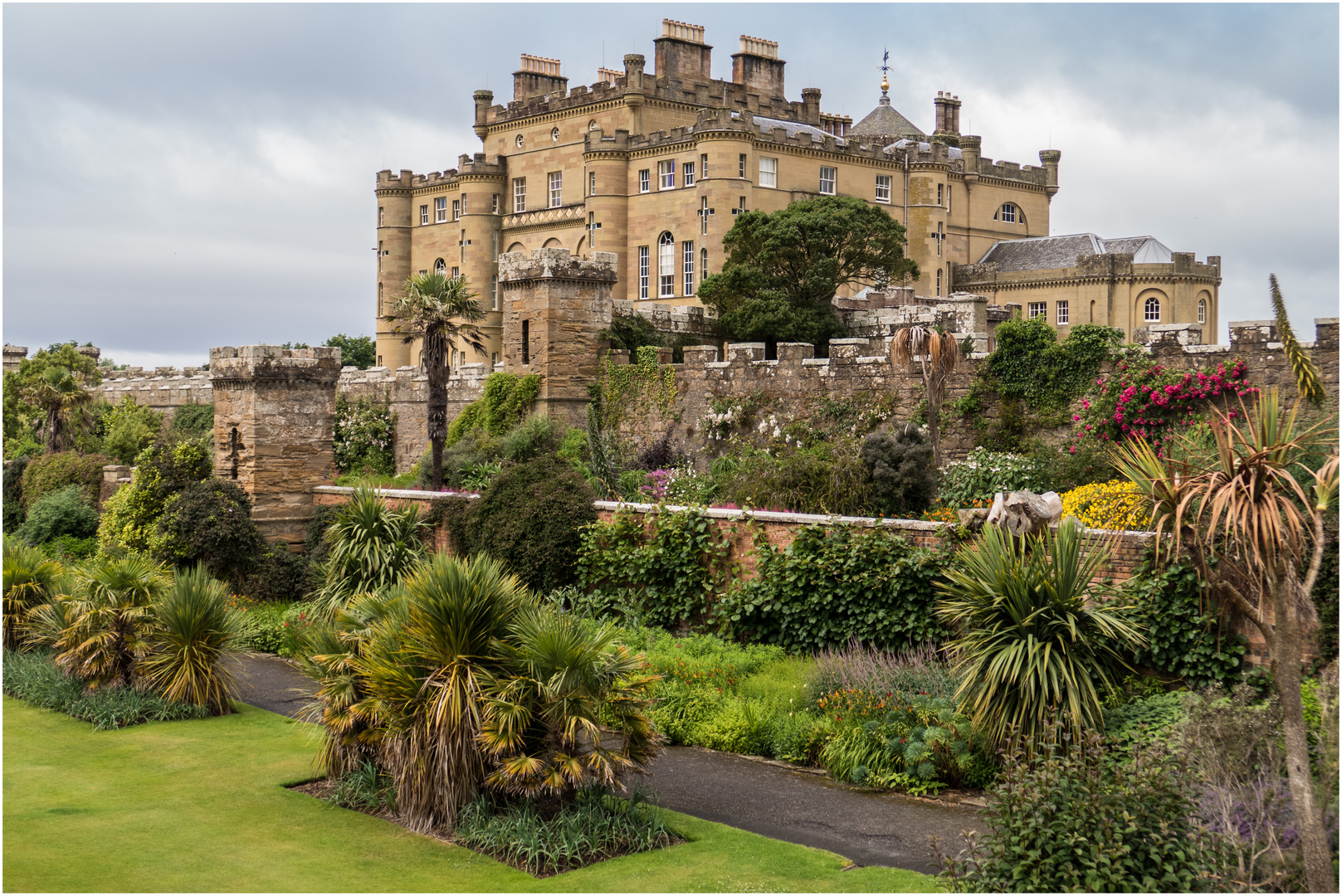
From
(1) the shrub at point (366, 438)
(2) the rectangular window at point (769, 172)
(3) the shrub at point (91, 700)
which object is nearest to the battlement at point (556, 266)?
(1) the shrub at point (366, 438)

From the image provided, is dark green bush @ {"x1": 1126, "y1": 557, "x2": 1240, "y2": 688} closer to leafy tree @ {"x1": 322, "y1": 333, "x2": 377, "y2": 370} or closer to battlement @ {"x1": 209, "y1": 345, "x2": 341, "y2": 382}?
battlement @ {"x1": 209, "y1": 345, "x2": 341, "y2": 382}

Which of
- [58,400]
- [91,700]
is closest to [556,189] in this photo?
[58,400]

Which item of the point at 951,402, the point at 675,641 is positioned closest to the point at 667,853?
the point at 675,641

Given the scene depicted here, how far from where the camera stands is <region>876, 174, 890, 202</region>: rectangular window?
53.4m

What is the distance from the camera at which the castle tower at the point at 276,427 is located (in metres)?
22.3

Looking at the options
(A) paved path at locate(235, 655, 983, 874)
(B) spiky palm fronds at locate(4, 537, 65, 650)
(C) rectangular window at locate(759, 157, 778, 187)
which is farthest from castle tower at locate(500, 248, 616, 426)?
(C) rectangular window at locate(759, 157, 778, 187)

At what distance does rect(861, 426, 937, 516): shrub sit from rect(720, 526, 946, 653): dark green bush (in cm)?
287

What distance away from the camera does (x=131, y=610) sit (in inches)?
580

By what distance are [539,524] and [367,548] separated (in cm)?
254

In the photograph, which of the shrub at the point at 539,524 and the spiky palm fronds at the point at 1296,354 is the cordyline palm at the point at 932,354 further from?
the spiky palm fronds at the point at 1296,354

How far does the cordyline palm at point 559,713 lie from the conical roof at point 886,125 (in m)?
52.1

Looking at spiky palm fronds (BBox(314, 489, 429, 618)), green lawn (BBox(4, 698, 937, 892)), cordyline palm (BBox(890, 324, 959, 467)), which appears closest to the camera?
green lawn (BBox(4, 698, 937, 892))

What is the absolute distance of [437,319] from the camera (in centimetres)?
2320

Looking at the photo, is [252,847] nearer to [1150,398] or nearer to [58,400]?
[1150,398]
